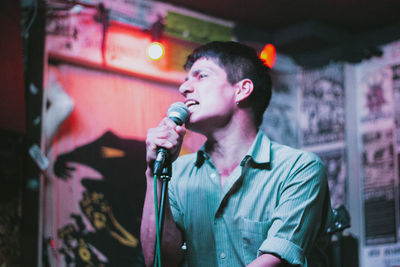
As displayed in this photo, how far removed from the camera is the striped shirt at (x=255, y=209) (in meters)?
2.04

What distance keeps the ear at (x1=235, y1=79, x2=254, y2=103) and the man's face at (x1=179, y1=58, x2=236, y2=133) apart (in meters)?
0.03

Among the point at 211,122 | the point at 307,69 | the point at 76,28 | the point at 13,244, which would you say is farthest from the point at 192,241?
the point at 307,69

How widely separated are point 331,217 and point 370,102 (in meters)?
3.62

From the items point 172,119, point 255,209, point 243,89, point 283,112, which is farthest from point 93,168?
point 172,119

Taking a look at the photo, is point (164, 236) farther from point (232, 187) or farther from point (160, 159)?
point (160, 159)

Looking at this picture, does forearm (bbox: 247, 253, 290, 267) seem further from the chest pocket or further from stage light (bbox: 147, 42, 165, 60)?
stage light (bbox: 147, 42, 165, 60)

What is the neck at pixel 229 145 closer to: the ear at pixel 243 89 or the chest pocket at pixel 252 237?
the ear at pixel 243 89

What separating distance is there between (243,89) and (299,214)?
0.72 metres

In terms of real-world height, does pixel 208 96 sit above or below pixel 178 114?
above

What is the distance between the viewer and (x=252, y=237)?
2.11m

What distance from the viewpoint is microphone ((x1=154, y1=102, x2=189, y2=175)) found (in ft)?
5.82

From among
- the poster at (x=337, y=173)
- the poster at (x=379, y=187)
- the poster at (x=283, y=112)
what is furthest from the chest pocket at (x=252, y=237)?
the poster at (x=283, y=112)

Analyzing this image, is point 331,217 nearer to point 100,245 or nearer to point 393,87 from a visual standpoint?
point 100,245

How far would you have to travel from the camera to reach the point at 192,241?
7.30ft
